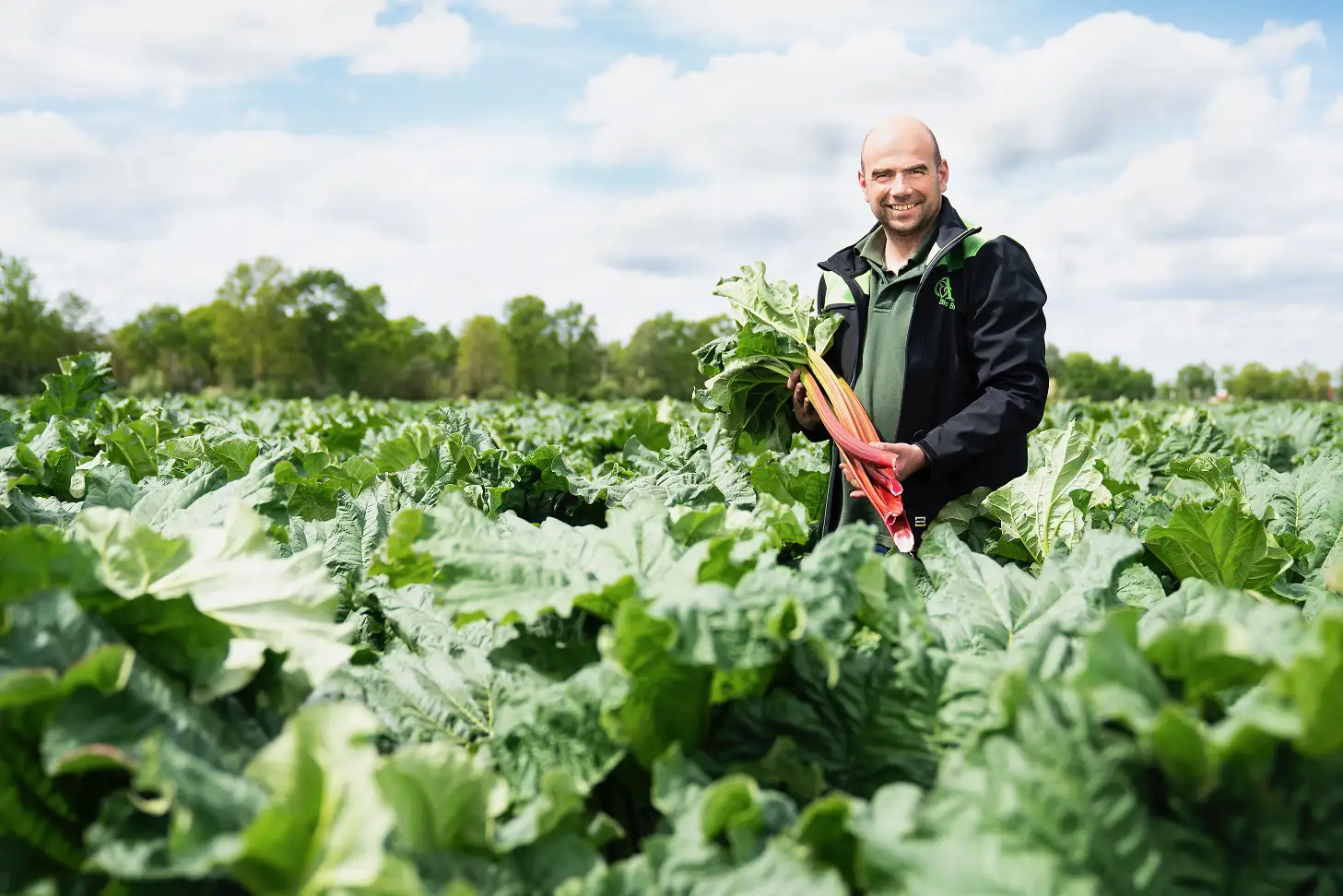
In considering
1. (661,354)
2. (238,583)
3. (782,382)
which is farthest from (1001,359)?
(661,354)

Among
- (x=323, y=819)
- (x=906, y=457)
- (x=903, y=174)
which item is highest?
(x=903, y=174)

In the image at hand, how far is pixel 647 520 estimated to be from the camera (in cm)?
184

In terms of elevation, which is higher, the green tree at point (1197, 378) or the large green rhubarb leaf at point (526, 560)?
the green tree at point (1197, 378)

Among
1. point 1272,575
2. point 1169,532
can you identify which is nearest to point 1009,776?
point 1169,532

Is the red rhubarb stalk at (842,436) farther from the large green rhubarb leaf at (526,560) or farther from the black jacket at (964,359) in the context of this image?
the large green rhubarb leaf at (526,560)

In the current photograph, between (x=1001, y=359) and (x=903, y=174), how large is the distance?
739 mm

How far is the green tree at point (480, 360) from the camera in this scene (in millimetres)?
82938

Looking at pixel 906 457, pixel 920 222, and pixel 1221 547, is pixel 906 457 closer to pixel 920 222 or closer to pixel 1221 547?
pixel 920 222

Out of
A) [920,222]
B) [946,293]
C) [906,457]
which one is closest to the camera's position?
[906,457]

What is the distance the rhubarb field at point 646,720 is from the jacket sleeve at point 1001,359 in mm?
1172

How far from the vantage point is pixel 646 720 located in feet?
4.73

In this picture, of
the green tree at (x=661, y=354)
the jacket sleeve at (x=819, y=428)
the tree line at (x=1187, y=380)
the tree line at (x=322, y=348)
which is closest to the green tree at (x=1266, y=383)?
the tree line at (x=1187, y=380)

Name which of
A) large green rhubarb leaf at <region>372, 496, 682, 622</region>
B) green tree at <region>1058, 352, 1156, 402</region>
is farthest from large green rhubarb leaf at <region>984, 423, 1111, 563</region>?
green tree at <region>1058, 352, 1156, 402</region>

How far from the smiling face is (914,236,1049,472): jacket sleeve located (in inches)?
11.0
